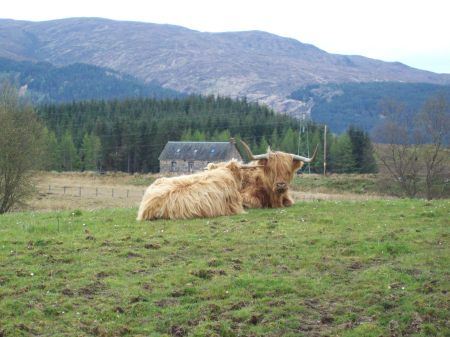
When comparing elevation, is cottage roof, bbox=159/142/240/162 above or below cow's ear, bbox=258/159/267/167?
below

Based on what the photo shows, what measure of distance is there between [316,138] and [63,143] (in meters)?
43.6

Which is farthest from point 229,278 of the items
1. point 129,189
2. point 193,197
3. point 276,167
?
point 129,189

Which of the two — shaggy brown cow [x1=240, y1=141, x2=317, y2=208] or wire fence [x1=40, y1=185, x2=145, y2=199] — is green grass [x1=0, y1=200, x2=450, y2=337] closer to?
shaggy brown cow [x1=240, y1=141, x2=317, y2=208]

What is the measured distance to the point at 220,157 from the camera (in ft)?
286

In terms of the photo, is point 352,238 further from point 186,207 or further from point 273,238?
point 186,207

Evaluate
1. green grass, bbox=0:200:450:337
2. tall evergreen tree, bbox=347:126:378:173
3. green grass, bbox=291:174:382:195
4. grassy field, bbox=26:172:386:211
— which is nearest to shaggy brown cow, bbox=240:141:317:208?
green grass, bbox=0:200:450:337

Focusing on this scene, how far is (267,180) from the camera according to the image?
18047mm


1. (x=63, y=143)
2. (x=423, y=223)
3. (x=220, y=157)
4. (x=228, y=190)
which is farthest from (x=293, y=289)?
(x=63, y=143)

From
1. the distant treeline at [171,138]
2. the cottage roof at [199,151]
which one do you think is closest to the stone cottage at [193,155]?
the cottage roof at [199,151]

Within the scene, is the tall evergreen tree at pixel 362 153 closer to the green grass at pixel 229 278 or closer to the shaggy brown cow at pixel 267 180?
the shaggy brown cow at pixel 267 180

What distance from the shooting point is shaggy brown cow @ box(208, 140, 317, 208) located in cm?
1798

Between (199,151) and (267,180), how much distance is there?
72051 millimetres

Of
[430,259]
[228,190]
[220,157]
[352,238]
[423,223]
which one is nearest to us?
[430,259]

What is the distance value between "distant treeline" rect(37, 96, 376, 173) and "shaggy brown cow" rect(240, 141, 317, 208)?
256 feet
